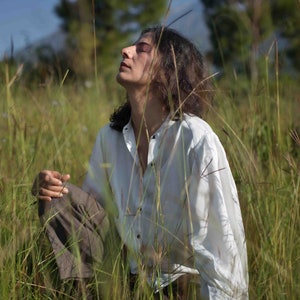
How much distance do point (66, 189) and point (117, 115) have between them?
0.47 metres

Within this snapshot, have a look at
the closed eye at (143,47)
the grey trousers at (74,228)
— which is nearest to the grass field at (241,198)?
the grey trousers at (74,228)

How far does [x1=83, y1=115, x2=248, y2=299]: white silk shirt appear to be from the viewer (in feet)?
6.46

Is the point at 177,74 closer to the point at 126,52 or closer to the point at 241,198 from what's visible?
the point at 126,52

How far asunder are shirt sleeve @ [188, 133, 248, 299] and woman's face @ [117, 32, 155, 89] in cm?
30

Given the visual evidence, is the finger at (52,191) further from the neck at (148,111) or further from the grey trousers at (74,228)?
the neck at (148,111)

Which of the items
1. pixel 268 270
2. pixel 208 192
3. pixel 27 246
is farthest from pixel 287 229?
pixel 27 246

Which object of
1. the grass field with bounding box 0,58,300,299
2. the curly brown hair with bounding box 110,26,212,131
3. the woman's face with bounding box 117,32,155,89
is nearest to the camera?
the grass field with bounding box 0,58,300,299

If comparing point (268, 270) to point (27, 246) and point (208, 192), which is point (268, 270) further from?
point (27, 246)

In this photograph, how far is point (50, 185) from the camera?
211 cm

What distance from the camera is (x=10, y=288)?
1.89m

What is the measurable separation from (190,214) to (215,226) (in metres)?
0.11

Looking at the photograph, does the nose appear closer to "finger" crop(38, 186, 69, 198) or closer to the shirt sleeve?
the shirt sleeve

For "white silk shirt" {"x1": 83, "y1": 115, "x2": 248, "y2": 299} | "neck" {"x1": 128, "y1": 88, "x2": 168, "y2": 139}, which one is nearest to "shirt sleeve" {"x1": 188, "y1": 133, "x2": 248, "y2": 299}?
"white silk shirt" {"x1": 83, "y1": 115, "x2": 248, "y2": 299}

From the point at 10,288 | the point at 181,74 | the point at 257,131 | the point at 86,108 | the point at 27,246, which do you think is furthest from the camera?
the point at 86,108
